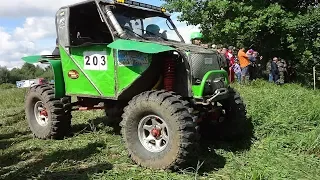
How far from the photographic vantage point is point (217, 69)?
557 centimetres

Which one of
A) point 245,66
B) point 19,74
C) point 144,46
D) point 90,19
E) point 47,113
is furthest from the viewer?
point 19,74

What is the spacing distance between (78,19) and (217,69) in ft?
8.33

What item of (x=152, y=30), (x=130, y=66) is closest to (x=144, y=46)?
(x=130, y=66)

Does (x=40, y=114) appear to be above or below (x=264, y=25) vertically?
below

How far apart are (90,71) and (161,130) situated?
1747 mm

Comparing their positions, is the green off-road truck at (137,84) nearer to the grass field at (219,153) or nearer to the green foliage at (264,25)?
the grass field at (219,153)

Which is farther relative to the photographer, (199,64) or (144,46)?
(199,64)

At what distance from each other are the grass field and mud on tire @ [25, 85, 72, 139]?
0.62 ft

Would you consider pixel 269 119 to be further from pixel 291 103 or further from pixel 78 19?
pixel 78 19

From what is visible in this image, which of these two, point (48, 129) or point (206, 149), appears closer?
point (206, 149)

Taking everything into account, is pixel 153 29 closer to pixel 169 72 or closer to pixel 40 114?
pixel 169 72

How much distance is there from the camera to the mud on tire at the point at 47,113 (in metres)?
6.58

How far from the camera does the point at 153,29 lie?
6180mm

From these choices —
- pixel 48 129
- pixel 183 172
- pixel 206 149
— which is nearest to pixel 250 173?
pixel 183 172
